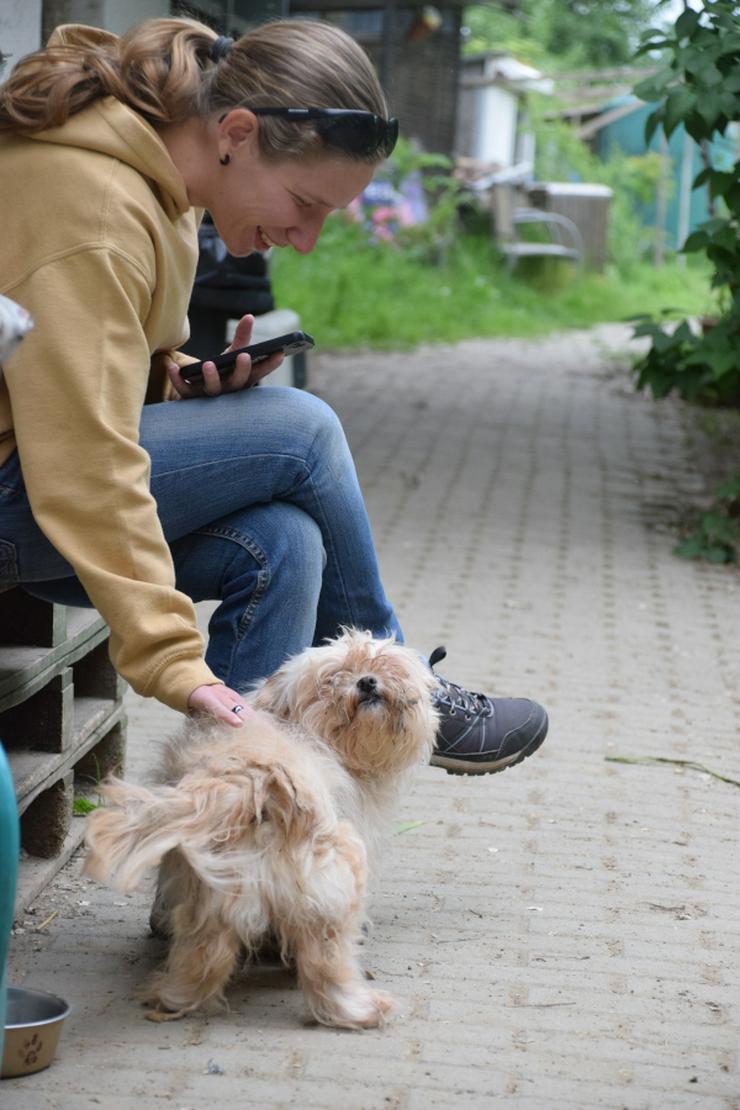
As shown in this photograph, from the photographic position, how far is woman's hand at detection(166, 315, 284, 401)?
125 inches

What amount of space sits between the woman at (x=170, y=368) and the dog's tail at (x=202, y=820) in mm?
136

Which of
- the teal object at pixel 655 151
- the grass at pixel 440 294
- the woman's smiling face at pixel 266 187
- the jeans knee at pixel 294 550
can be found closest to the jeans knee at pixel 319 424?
the jeans knee at pixel 294 550

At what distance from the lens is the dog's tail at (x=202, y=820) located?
8.64 feet

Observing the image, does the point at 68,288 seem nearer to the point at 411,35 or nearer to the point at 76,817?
the point at 76,817

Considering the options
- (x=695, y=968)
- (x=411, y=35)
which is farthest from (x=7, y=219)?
(x=411, y=35)

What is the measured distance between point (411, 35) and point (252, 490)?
63.5 feet

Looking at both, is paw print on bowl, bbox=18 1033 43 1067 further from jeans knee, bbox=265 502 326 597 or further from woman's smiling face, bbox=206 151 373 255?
woman's smiling face, bbox=206 151 373 255

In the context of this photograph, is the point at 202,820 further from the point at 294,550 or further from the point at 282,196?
the point at 282,196

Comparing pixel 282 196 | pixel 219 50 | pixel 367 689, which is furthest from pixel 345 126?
pixel 367 689

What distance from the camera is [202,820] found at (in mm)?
2662

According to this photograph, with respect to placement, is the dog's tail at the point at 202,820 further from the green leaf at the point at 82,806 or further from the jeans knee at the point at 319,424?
the green leaf at the point at 82,806

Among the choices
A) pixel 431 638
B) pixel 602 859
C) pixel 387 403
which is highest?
pixel 602 859

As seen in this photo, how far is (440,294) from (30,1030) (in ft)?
54.0

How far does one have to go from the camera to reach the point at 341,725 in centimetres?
295
